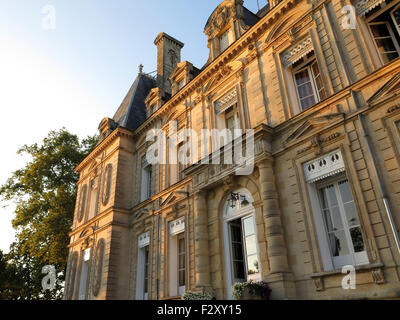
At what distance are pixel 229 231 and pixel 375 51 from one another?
19.1 ft

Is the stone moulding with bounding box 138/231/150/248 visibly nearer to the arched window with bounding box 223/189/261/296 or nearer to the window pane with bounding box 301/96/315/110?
the arched window with bounding box 223/189/261/296

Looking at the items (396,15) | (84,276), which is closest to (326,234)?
(396,15)

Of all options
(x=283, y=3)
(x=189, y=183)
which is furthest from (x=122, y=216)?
(x=283, y=3)

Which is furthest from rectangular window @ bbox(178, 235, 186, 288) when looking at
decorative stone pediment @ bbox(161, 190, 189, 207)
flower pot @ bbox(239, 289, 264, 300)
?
flower pot @ bbox(239, 289, 264, 300)

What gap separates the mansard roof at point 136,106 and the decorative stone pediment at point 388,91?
37.8 feet

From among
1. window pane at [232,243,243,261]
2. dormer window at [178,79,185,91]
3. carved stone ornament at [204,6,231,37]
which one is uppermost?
carved stone ornament at [204,6,231,37]

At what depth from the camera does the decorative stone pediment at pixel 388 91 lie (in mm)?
6527

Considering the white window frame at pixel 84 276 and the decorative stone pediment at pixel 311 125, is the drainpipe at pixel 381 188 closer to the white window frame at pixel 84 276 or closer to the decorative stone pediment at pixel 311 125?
the decorative stone pediment at pixel 311 125

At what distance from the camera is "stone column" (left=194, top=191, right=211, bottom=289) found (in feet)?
29.5

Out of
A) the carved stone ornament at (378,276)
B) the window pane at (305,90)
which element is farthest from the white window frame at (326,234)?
the window pane at (305,90)

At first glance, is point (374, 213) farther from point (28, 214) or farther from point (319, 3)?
point (28, 214)

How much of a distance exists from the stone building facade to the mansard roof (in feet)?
6.50

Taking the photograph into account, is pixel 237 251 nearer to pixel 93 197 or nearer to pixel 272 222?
pixel 272 222

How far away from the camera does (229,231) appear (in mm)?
9297
